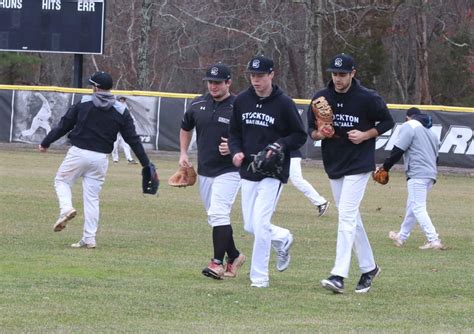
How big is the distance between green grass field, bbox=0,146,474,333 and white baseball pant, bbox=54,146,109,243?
372mm

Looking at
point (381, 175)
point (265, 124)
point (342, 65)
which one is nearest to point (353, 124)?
point (342, 65)

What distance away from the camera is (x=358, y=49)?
158 feet

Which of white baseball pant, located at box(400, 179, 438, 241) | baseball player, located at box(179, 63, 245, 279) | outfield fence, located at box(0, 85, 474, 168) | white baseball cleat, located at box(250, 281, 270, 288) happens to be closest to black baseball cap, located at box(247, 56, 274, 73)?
baseball player, located at box(179, 63, 245, 279)

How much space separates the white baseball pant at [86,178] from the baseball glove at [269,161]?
351 centimetres

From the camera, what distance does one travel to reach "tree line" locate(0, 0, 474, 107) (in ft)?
148

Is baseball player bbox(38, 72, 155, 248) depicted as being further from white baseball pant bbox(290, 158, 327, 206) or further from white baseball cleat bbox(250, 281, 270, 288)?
white baseball pant bbox(290, 158, 327, 206)

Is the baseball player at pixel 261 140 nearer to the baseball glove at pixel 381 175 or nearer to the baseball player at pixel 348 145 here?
the baseball player at pixel 348 145

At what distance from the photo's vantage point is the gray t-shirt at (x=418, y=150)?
14.1m

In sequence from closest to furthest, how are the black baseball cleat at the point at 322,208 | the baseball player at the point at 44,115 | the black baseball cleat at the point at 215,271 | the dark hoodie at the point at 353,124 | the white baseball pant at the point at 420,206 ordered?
1. the dark hoodie at the point at 353,124
2. the black baseball cleat at the point at 215,271
3. the white baseball pant at the point at 420,206
4. the black baseball cleat at the point at 322,208
5. the baseball player at the point at 44,115

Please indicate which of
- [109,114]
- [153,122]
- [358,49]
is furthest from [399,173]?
[109,114]

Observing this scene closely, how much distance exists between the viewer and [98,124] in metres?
12.5

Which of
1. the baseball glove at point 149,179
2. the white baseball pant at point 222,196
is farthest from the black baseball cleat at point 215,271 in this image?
the baseball glove at point 149,179

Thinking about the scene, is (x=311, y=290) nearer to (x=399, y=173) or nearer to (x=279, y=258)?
(x=279, y=258)

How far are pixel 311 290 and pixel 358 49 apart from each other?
39.2 metres
